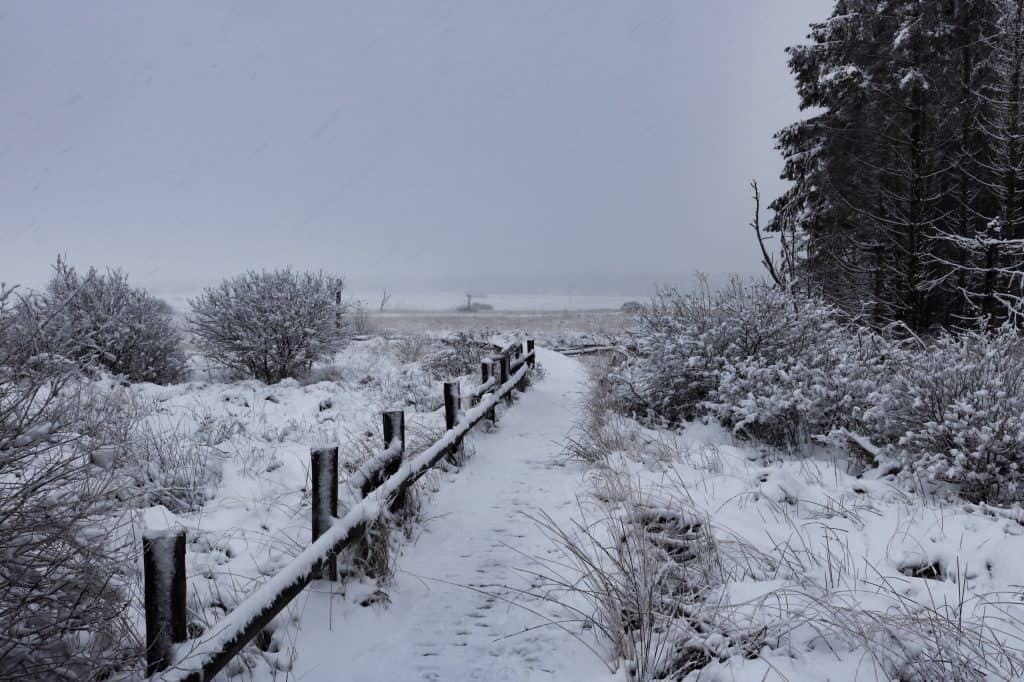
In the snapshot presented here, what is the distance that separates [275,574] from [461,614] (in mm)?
1072

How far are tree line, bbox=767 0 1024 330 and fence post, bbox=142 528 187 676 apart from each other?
15.1 m

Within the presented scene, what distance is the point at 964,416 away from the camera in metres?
4.79

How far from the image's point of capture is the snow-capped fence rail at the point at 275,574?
2.09m

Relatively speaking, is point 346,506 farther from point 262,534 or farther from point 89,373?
point 89,373

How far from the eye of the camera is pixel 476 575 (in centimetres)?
376

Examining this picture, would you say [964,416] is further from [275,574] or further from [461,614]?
[275,574]

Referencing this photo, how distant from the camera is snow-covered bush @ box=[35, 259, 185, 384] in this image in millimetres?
10876

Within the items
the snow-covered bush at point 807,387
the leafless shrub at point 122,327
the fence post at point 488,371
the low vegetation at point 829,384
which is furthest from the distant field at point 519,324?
the snow-covered bush at point 807,387

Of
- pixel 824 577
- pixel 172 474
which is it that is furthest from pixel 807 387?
pixel 172 474

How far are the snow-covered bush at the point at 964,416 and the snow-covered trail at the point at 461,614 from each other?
10.3 ft

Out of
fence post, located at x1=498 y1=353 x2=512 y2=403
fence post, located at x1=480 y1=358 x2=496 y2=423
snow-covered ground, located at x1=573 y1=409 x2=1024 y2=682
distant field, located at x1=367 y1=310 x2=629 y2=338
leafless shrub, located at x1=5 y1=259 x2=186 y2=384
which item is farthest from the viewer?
distant field, located at x1=367 y1=310 x2=629 y2=338

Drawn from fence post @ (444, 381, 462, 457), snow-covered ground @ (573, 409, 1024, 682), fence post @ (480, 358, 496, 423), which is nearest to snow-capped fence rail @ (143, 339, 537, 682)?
fence post @ (444, 381, 462, 457)

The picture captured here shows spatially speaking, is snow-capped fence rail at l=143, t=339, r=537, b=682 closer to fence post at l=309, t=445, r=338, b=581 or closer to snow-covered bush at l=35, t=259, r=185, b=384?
fence post at l=309, t=445, r=338, b=581

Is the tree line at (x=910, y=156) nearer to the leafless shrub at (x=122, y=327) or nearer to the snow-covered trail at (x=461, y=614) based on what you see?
the snow-covered trail at (x=461, y=614)
